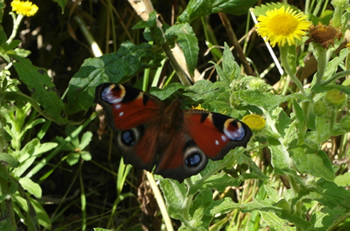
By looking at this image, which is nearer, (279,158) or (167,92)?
(279,158)

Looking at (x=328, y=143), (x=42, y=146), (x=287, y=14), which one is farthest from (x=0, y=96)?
(x=328, y=143)

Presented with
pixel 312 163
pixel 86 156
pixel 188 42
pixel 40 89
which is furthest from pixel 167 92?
pixel 86 156

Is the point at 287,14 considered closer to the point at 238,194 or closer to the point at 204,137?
the point at 204,137

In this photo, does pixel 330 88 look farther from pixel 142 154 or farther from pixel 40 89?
pixel 40 89

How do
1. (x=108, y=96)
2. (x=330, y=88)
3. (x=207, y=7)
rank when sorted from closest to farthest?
(x=330, y=88) < (x=108, y=96) < (x=207, y=7)

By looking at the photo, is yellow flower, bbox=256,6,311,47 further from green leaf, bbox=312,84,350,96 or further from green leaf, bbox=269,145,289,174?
green leaf, bbox=269,145,289,174

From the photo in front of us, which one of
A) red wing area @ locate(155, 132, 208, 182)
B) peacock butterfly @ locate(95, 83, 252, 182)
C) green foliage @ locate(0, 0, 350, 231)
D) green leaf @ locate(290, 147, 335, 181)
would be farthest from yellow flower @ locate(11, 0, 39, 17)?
green leaf @ locate(290, 147, 335, 181)
